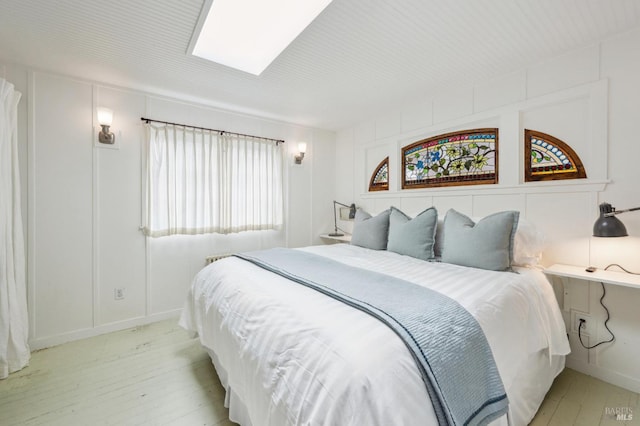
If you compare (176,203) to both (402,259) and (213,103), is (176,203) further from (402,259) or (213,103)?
(402,259)

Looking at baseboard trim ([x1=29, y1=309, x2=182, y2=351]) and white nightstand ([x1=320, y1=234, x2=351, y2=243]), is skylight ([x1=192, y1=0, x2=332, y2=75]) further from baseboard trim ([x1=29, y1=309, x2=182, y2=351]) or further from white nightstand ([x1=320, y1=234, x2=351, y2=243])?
baseboard trim ([x1=29, y1=309, x2=182, y2=351])

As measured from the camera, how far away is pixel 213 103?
3.14m

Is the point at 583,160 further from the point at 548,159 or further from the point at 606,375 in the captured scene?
the point at 606,375

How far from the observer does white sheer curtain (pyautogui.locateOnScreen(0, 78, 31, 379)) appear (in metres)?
1.97

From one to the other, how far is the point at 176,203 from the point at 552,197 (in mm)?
3591

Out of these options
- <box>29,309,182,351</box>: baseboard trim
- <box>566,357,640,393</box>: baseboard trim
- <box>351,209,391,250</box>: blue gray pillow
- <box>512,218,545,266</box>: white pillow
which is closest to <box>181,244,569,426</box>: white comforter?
<box>512,218,545,266</box>: white pillow

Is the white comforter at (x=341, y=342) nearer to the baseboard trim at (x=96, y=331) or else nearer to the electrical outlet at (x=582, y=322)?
the electrical outlet at (x=582, y=322)

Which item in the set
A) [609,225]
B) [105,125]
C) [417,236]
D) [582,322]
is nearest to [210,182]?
[105,125]

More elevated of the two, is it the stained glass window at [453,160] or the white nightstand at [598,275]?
the stained glass window at [453,160]

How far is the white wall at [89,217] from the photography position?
2377 millimetres

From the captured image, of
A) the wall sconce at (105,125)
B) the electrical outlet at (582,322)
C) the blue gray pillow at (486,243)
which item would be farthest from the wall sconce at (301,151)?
the electrical outlet at (582,322)

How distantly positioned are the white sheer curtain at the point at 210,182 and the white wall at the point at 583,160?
2.27 metres

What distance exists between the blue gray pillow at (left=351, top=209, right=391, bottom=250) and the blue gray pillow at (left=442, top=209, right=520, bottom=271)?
0.73 m

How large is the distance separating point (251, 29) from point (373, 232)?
2.10 metres
